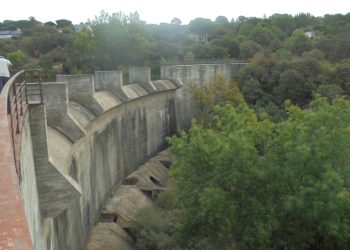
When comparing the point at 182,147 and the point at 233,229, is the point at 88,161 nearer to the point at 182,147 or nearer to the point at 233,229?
the point at 182,147

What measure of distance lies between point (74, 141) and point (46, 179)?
13.4ft

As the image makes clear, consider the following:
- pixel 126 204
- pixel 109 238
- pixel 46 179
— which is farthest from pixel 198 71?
pixel 46 179

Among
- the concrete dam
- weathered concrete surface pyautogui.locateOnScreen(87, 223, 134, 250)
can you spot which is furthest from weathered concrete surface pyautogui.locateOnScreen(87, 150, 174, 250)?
the concrete dam

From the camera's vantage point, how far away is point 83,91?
1711 cm

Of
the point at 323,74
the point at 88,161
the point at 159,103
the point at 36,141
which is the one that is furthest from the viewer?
the point at 323,74

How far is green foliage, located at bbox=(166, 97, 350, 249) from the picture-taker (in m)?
11.0

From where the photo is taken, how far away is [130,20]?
5212 centimetres

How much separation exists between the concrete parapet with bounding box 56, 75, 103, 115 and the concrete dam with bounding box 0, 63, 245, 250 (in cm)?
4

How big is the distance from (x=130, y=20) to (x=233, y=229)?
144ft

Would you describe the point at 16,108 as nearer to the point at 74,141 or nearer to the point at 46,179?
the point at 46,179

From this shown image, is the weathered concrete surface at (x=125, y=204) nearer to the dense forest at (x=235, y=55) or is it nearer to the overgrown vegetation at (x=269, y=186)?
the overgrown vegetation at (x=269, y=186)

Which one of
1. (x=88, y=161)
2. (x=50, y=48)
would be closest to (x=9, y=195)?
(x=88, y=161)

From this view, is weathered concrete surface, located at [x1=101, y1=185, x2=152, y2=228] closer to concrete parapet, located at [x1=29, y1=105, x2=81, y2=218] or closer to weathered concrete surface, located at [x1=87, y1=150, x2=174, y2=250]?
weathered concrete surface, located at [x1=87, y1=150, x2=174, y2=250]

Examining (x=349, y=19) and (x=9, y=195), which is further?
(x=349, y=19)
